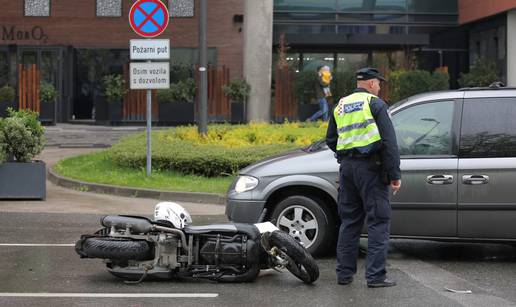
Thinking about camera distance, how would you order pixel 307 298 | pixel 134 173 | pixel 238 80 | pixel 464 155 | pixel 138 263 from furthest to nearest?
pixel 238 80 → pixel 134 173 → pixel 464 155 → pixel 138 263 → pixel 307 298

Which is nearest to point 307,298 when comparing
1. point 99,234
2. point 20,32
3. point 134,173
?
point 99,234

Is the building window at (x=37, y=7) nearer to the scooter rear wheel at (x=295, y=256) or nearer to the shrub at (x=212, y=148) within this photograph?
the shrub at (x=212, y=148)

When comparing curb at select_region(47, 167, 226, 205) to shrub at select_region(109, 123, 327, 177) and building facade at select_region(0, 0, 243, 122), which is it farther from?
building facade at select_region(0, 0, 243, 122)

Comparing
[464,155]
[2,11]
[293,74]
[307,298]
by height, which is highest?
[2,11]

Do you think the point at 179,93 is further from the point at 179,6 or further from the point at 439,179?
the point at 439,179

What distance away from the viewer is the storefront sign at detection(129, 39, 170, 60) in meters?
13.7

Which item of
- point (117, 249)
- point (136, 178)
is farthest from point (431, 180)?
point (136, 178)

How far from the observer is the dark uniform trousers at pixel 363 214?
6.95m

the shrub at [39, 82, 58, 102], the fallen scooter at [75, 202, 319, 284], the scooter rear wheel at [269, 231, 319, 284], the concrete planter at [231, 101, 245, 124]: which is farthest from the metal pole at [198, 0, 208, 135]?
the shrub at [39, 82, 58, 102]

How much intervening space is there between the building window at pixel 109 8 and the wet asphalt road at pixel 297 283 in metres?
22.3

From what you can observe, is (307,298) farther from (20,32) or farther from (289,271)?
(20,32)

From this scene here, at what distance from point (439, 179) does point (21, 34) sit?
24709 millimetres

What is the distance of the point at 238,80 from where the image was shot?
1061 inches

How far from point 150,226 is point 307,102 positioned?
66.7 ft
